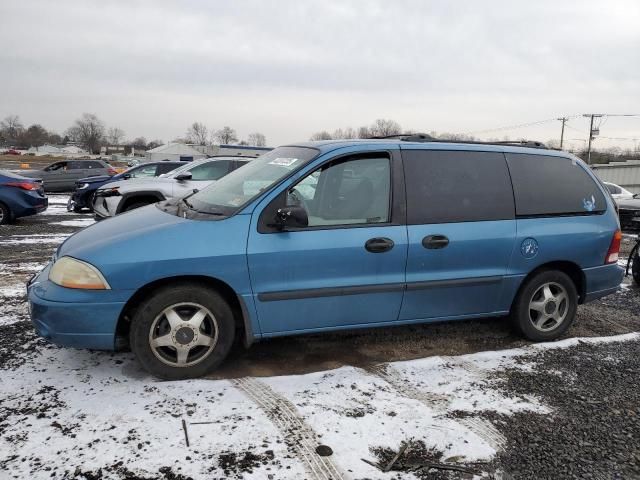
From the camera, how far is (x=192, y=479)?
7.89ft

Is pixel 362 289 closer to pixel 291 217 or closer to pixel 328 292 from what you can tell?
pixel 328 292

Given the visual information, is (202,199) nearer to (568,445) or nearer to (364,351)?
(364,351)

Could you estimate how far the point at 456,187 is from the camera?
3996 mm

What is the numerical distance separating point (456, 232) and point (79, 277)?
277 cm

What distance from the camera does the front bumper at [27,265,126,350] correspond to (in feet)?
10.4

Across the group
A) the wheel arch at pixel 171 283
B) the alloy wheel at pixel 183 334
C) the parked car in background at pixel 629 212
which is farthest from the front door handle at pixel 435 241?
the parked car in background at pixel 629 212

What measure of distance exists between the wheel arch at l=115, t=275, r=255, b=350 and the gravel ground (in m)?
0.31

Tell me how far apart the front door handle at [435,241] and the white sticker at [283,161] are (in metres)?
1.20

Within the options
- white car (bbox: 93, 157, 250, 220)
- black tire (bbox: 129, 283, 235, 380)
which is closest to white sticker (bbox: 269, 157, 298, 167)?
black tire (bbox: 129, 283, 235, 380)

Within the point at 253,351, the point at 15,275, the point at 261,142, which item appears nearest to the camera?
the point at 253,351

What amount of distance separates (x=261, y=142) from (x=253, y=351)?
4759 inches

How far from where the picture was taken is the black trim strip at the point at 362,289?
3.45m

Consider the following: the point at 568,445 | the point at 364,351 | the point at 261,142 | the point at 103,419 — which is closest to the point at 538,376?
the point at 568,445

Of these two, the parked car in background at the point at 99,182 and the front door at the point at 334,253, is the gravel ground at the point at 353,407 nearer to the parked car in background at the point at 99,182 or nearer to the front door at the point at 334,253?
the front door at the point at 334,253
